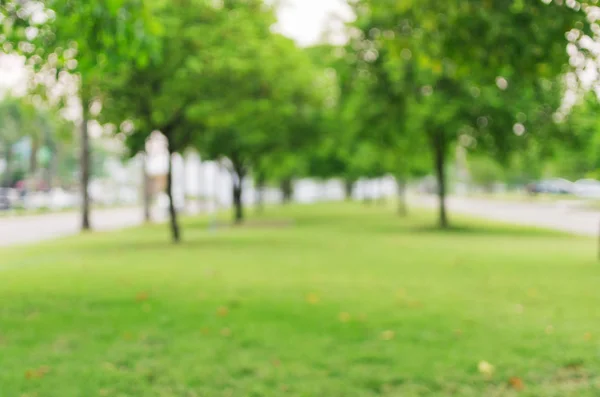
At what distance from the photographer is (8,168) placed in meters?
55.6

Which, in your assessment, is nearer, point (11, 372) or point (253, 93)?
point (11, 372)

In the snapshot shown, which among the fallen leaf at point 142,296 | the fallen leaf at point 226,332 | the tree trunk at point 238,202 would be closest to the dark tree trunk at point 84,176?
the tree trunk at point 238,202

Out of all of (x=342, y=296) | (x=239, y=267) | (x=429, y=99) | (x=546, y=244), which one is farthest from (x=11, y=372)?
(x=429, y=99)

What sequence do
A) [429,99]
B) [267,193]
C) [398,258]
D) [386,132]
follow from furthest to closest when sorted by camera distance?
[267,193], [386,132], [429,99], [398,258]

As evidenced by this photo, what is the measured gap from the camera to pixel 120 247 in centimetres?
1722

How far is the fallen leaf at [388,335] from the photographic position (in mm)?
6246

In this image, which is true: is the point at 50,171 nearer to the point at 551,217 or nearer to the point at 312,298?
the point at 551,217

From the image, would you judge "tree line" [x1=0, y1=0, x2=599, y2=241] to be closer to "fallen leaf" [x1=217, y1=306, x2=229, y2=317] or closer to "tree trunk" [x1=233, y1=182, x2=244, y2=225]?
"tree trunk" [x1=233, y1=182, x2=244, y2=225]

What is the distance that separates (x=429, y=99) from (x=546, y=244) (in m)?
6.22

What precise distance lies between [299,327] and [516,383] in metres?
2.44

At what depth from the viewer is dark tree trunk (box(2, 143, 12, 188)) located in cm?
5044

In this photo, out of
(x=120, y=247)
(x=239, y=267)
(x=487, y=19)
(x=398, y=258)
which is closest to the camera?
(x=487, y=19)

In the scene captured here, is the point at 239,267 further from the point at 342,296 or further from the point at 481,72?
the point at 481,72

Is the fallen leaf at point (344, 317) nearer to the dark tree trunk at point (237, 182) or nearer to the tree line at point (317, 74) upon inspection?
the tree line at point (317, 74)
